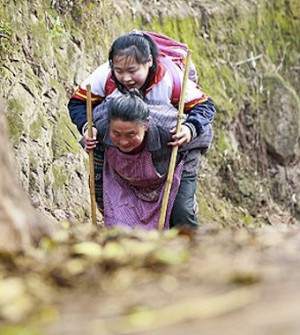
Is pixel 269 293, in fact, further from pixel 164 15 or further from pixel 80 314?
pixel 164 15

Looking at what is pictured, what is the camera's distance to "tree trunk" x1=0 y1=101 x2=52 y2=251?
3.11m

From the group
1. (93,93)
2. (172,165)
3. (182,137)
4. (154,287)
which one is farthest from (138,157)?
(154,287)

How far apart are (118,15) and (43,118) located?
3.04 metres

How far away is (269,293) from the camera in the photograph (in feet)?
8.41

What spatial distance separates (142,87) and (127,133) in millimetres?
384

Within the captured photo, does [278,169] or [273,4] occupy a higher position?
[273,4]

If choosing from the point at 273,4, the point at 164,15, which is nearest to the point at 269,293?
the point at 164,15

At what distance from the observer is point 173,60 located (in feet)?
20.8

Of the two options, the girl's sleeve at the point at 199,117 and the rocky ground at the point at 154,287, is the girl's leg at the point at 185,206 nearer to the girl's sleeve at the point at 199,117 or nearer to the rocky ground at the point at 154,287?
the girl's sleeve at the point at 199,117

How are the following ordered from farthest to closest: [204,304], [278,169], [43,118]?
1. [278,169]
2. [43,118]
3. [204,304]

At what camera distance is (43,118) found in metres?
8.22

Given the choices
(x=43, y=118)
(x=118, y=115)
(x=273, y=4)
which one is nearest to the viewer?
(x=118, y=115)

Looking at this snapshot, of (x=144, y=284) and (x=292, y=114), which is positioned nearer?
(x=144, y=284)

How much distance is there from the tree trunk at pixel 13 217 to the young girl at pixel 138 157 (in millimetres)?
2422
